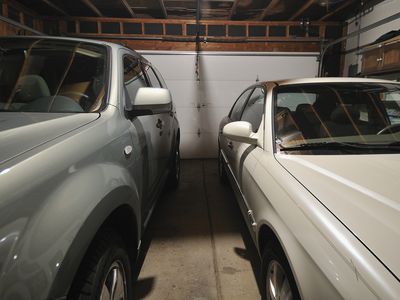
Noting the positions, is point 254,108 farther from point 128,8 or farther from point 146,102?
point 128,8

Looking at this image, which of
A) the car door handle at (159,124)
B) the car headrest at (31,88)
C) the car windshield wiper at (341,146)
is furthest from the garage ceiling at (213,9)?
the car windshield wiper at (341,146)

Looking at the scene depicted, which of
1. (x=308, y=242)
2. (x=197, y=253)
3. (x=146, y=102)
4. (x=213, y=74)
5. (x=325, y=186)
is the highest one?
(x=213, y=74)

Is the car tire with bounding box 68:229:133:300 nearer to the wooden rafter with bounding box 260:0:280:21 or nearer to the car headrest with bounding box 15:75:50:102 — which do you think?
the car headrest with bounding box 15:75:50:102

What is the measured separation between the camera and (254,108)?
2730mm

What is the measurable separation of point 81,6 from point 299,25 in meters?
4.41

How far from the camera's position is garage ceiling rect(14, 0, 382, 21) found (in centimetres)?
513

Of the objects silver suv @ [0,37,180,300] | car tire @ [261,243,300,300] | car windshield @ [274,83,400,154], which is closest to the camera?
silver suv @ [0,37,180,300]

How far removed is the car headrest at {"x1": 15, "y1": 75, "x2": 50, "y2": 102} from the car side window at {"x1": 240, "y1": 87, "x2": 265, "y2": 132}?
5.15 feet

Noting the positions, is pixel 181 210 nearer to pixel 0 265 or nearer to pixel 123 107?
pixel 123 107

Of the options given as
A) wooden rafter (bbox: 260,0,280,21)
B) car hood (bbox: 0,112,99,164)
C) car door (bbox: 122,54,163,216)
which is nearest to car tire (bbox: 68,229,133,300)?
car hood (bbox: 0,112,99,164)

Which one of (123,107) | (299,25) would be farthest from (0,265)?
(299,25)

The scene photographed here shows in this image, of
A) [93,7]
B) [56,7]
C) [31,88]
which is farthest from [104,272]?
[56,7]

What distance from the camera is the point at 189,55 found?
596 centimetres

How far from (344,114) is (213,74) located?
4.28 meters
